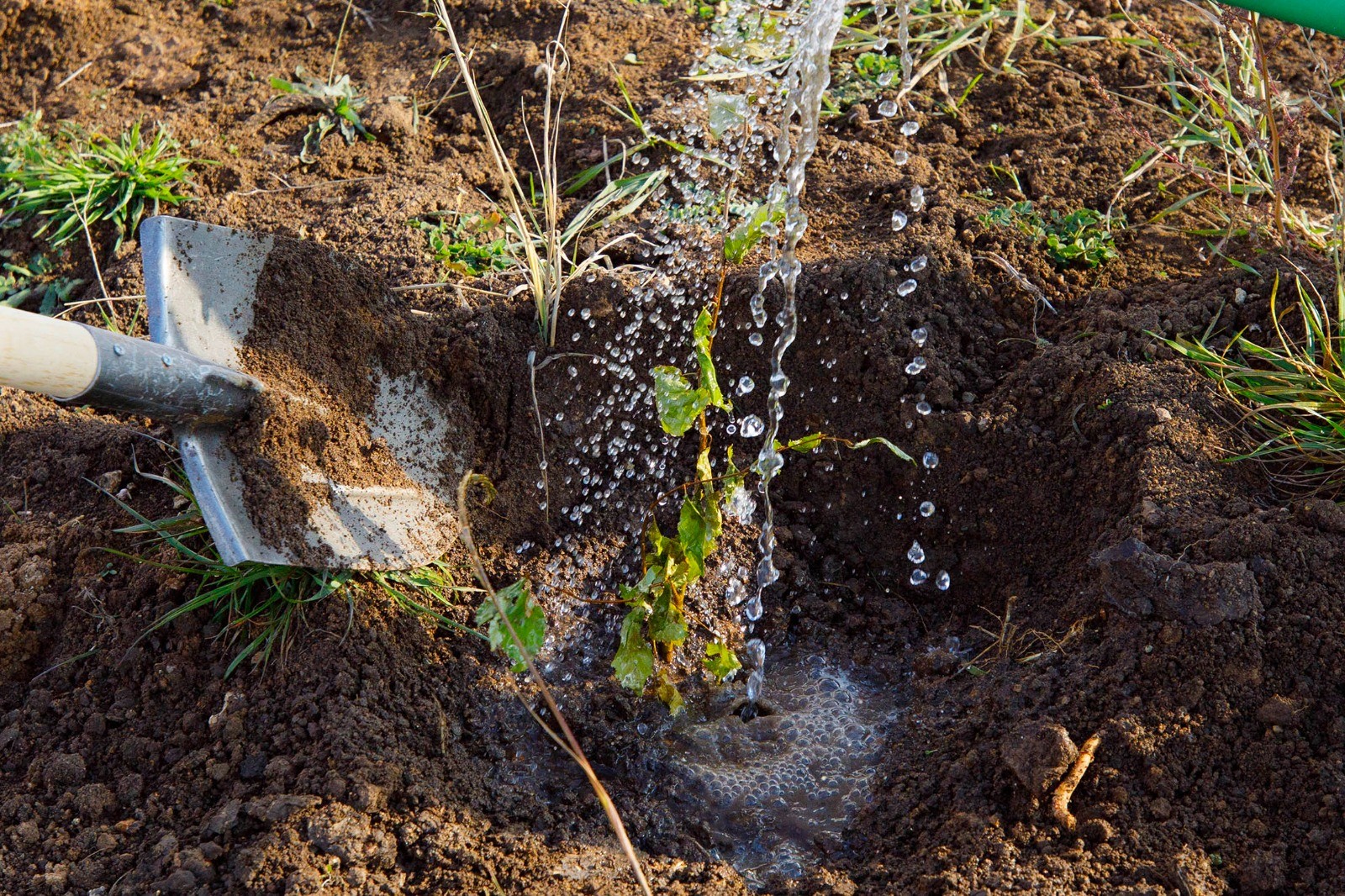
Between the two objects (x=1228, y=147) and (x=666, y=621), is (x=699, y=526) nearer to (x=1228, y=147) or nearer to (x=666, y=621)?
(x=666, y=621)

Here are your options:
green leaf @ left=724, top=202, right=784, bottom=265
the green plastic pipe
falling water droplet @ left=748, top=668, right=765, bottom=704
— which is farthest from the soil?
the green plastic pipe

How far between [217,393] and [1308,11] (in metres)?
2.09

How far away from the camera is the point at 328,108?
3.35m

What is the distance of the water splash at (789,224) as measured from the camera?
2.54 m

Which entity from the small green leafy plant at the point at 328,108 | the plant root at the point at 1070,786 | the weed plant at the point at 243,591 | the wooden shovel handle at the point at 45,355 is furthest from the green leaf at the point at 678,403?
the small green leafy plant at the point at 328,108

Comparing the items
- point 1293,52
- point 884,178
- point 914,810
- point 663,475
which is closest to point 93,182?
point 663,475

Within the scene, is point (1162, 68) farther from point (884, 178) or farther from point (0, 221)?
point (0, 221)

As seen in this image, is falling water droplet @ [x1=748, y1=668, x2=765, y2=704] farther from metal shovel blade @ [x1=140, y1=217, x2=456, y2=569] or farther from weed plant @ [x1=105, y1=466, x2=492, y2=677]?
metal shovel blade @ [x1=140, y1=217, x2=456, y2=569]

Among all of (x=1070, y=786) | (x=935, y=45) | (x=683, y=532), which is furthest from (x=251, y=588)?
(x=935, y=45)

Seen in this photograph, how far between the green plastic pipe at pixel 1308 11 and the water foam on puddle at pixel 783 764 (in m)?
1.55

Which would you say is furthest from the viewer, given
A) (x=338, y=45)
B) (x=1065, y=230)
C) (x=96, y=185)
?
(x=338, y=45)

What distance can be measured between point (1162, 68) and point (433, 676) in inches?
113

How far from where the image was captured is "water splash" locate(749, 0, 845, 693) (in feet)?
8.32

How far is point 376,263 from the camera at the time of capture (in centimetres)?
288
